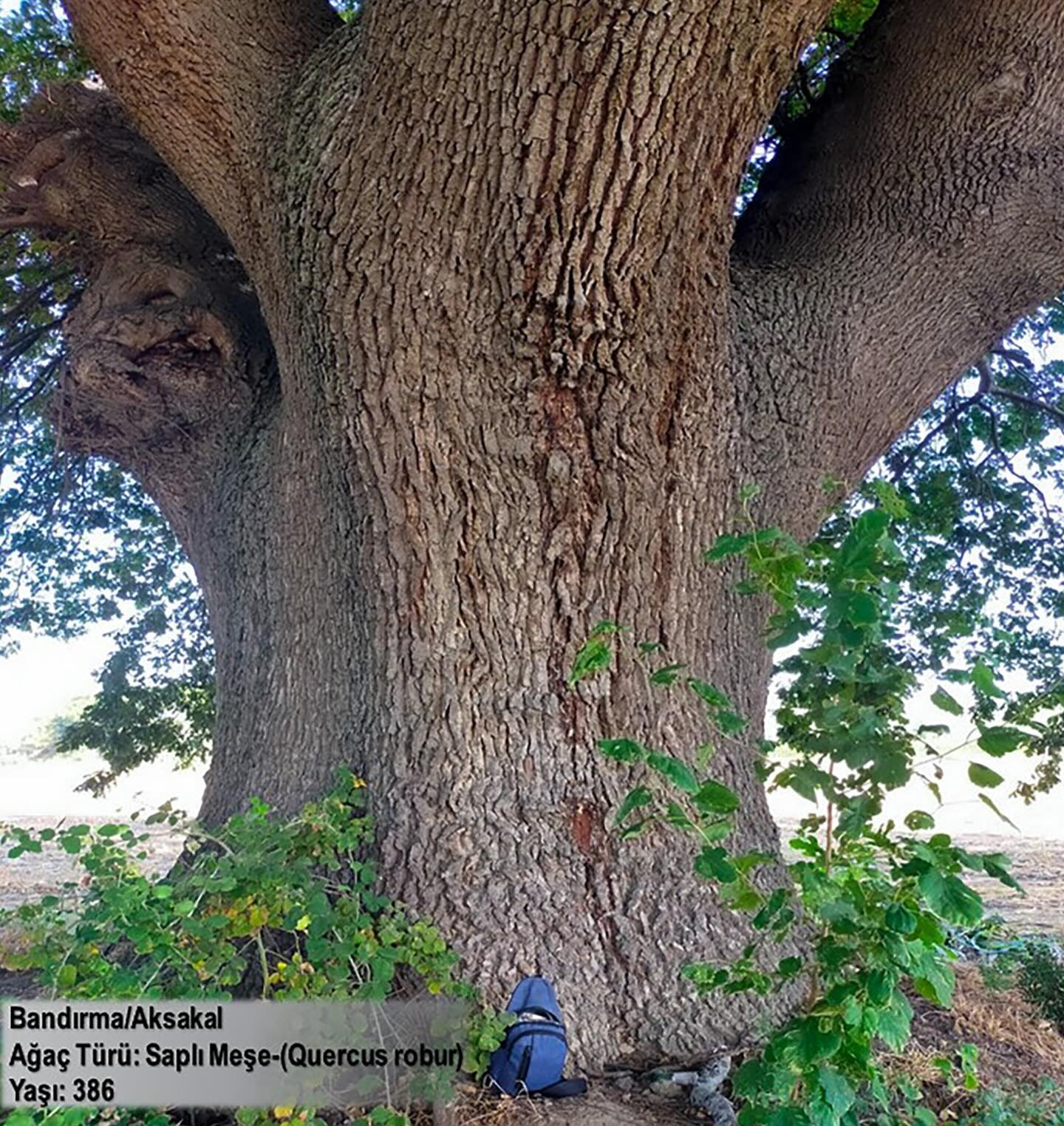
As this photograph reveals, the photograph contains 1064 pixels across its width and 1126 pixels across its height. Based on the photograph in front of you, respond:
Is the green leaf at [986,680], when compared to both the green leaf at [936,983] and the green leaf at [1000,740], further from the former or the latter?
the green leaf at [936,983]

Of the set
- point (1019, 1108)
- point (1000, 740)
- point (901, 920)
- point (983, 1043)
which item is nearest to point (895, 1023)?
point (901, 920)

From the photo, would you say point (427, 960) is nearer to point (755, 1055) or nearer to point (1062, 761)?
point (755, 1055)

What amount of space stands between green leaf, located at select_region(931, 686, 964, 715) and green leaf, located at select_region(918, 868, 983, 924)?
0.23 metres

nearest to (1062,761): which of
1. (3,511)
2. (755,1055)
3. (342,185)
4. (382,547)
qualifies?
(755,1055)

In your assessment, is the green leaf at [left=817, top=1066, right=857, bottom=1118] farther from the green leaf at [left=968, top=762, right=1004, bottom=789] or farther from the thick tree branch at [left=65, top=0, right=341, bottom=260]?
the thick tree branch at [left=65, top=0, right=341, bottom=260]

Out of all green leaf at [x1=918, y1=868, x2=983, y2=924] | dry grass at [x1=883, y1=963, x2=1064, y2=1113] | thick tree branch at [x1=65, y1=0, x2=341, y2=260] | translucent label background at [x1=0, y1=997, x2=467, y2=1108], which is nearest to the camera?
green leaf at [x1=918, y1=868, x2=983, y2=924]

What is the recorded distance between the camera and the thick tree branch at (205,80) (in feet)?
8.48

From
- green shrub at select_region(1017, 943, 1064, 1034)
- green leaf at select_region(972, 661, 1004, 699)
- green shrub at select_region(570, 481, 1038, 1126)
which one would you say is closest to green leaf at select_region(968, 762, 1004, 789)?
green shrub at select_region(570, 481, 1038, 1126)

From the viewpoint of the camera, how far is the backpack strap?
190cm

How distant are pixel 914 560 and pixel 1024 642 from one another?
3.01 feet

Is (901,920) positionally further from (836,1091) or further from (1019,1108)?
(1019,1108)

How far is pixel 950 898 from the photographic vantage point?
116 centimetres

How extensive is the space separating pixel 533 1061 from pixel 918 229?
9.24 feet

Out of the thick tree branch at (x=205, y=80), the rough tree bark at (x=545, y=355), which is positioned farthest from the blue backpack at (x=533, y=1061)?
the thick tree branch at (x=205, y=80)
